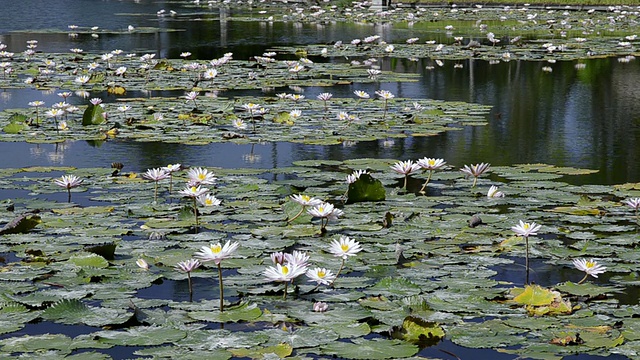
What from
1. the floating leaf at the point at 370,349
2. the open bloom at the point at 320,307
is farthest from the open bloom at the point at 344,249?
the floating leaf at the point at 370,349

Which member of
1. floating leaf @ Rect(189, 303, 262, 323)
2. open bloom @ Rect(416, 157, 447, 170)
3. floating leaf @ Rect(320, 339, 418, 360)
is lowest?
floating leaf @ Rect(320, 339, 418, 360)

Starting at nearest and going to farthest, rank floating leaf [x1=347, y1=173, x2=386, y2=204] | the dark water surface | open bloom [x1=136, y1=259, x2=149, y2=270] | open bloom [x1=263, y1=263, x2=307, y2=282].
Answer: open bloom [x1=263, y1=263, x2=307, y2=282] < open bloom [x1=136, y1=259, x2=149, y2=270] < floating leaf [x1=347, y1=173, x2=386, y2=204] < the dark water surface

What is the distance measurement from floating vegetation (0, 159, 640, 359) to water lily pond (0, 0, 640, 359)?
0.04ft

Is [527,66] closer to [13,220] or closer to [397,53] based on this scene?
[397,53]

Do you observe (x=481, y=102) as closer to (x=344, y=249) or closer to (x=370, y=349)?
(x=344, y=249)

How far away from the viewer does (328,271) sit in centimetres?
335

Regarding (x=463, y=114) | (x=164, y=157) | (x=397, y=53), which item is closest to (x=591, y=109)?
(x=463, y=114)

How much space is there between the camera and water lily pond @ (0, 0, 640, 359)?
3016 millimetres

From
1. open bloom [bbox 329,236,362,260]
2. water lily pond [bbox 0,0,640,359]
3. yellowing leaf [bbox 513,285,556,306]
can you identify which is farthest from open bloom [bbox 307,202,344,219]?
yellowing leaf [bbox 513,285,556,306]

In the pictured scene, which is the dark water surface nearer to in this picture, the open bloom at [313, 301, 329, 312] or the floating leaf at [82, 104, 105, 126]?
the floating leaf at [82, 104, 105, 126]

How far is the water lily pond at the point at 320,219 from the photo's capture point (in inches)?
119

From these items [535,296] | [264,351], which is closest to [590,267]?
[535,296]

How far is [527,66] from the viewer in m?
11.9

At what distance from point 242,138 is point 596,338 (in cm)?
408
